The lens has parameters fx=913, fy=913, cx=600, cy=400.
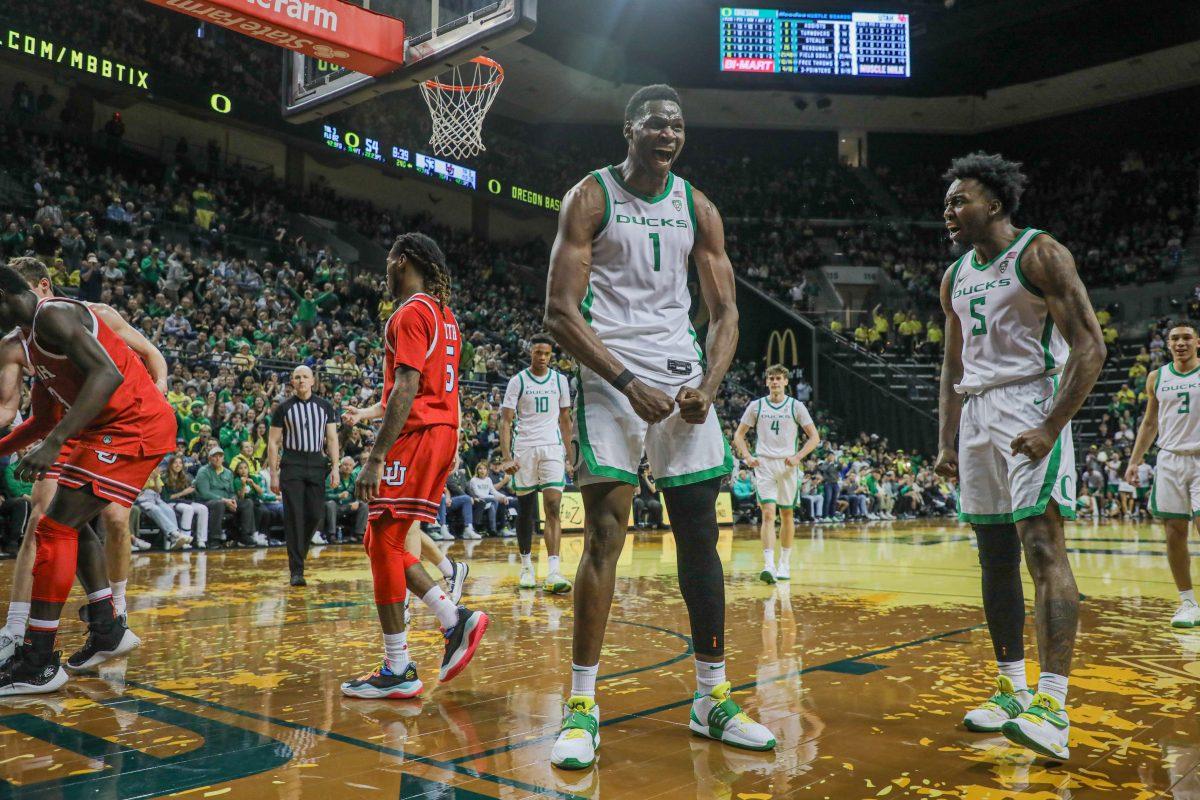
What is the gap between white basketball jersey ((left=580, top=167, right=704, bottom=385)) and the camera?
3203mm

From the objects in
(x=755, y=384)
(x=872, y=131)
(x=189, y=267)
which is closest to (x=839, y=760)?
(x=189, y=267)

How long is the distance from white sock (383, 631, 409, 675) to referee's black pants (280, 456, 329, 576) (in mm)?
3991

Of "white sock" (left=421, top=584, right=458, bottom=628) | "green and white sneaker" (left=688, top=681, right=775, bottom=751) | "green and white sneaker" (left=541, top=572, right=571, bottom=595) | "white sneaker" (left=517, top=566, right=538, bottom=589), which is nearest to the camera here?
"green and white sneaker" (left=688, top=681, right=775, bottom=751)

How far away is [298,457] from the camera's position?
7.56 metres

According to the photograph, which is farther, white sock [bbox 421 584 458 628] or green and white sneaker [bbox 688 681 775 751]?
white sock [bbox 421 584 458 628]

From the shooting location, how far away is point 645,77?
30047 mm

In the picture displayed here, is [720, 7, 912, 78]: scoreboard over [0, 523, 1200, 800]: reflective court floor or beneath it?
over

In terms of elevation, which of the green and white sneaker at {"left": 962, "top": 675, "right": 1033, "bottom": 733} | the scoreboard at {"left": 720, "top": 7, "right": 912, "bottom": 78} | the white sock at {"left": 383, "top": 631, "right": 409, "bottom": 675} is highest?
the scoreboard at {"left": 720, "top": 7, "right": 912, "bottom": 78}

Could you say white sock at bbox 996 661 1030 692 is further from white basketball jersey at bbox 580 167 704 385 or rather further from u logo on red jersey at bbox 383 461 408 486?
u logo on red jersey at bbox 383 461 408 486

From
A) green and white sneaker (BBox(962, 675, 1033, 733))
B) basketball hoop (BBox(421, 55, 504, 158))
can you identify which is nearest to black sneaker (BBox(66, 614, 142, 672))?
green and white sneaker (BBox(962, 675, 1033, 733))

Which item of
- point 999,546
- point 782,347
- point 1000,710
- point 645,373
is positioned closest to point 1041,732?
point 1000,710

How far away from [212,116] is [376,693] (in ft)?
65.0

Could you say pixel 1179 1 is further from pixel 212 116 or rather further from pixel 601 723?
pixel 601 723

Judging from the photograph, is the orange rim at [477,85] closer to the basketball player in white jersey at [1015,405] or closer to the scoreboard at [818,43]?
the basketball player in white jersey at [1015,405]
